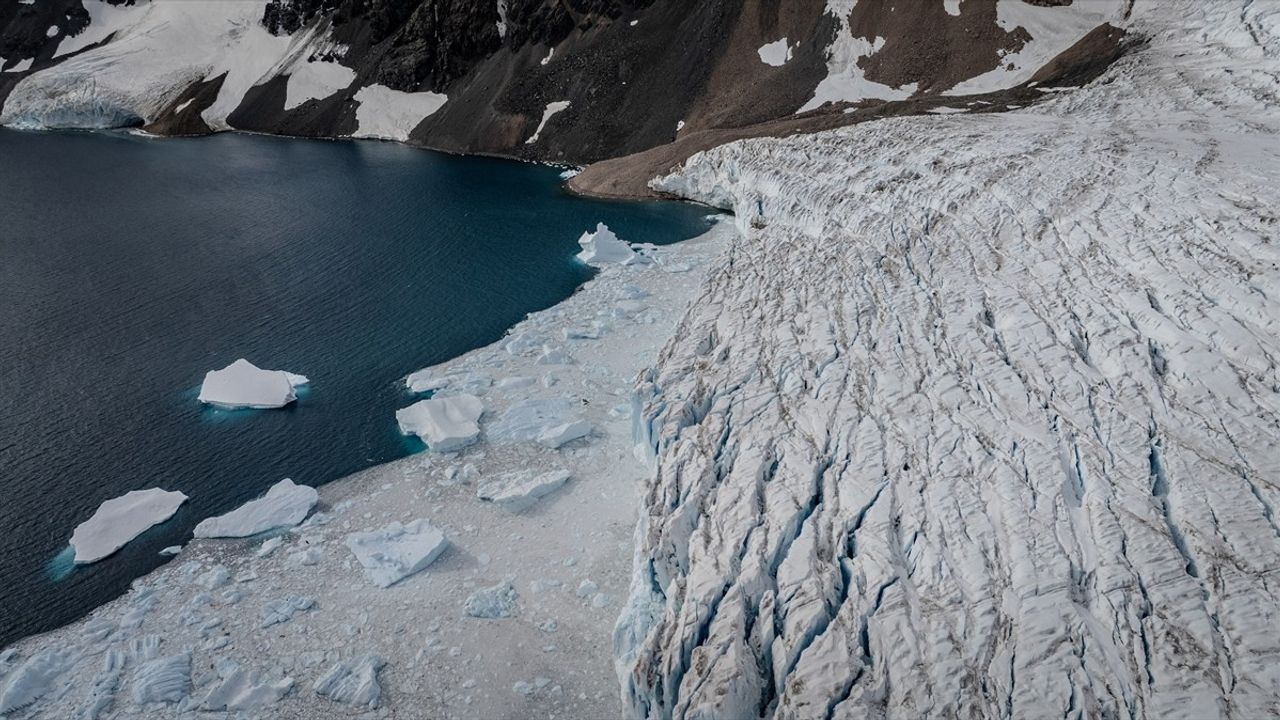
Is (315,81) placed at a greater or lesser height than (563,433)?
greater

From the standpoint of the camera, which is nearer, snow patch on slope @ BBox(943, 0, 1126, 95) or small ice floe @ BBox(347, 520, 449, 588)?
small ice floe @ BBox(347, 520, 449, 588)

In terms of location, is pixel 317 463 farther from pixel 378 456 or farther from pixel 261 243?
pixel 261 243

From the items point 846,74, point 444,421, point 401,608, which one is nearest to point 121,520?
point 444,421

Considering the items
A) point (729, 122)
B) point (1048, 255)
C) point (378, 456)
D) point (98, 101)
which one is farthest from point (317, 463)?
point (98, 101)

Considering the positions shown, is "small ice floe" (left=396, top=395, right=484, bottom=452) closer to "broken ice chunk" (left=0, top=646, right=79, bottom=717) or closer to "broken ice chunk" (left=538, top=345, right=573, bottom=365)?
"broken ice chunk" (left=538, top=345, right=573, bottom=365)

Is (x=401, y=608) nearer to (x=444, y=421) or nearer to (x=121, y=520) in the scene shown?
(x=444, y=421)

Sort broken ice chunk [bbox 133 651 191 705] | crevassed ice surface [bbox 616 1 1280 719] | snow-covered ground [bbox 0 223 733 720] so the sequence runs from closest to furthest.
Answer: crevassed ice surface [bbox 616 1 1280 719] < broken ice chunk [bbox 133 651 191 705] < snow-covered ground [bbox 0 223 733 720]

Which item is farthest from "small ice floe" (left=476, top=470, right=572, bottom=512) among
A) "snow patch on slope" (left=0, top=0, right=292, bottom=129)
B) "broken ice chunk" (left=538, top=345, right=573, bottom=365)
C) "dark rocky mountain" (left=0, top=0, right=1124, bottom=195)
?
"snow patch on slope" (left=0, top=0, right=292, bottom=129)
